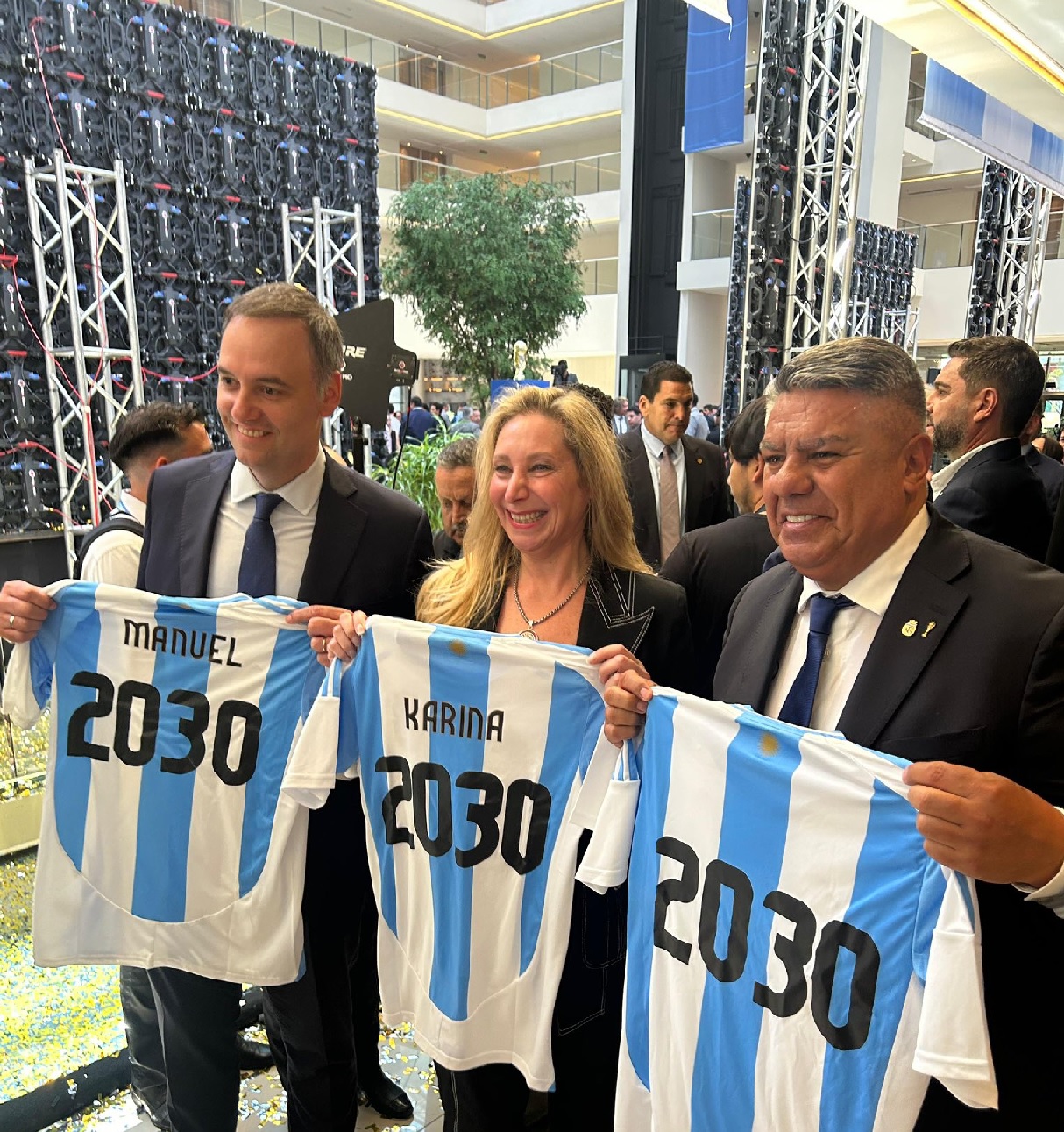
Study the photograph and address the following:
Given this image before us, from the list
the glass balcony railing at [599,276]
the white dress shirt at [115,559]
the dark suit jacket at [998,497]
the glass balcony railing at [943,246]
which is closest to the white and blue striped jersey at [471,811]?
the white dress shirt at [115,559]

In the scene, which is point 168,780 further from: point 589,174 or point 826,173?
point 589,174

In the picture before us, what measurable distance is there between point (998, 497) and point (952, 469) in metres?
0.20

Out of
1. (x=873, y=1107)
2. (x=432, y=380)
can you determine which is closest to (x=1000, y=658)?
(x=873, y=1107)

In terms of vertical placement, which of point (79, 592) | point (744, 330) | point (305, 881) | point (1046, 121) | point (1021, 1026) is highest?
point (1046, 121)

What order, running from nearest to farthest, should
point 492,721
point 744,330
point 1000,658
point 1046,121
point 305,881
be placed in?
point 1000,658
point 492,721
point 305,881
point 1046,121
point 744,330

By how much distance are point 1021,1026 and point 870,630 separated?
0.58m

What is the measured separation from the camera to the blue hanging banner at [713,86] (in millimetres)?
12273

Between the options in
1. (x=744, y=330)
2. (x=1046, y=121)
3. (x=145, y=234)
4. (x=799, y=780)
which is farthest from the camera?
(x=145, y=234)

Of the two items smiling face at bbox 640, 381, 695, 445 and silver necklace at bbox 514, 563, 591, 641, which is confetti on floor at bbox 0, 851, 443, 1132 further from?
smiling face at bbox 640, 381, 695, 445

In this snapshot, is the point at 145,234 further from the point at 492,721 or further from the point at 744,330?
the point at 492,721

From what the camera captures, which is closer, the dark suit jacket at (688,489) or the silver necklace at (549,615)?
the silver necklace at (549,615)

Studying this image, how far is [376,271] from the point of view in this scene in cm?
1055

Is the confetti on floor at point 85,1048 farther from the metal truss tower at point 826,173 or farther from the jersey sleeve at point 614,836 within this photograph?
the metal truss tower at point 826,173

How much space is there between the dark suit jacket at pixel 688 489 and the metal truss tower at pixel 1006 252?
35.0 feet
